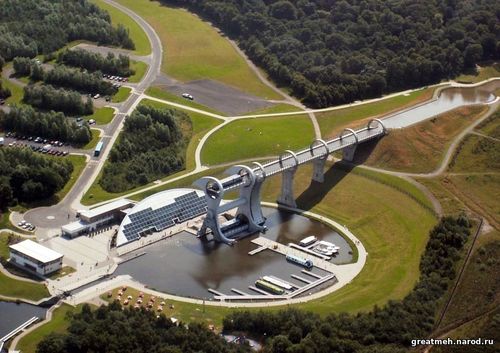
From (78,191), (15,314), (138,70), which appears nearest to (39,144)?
(78,191)

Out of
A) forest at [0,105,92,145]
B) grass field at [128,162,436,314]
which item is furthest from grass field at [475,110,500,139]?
forest at [0,105,92,145]

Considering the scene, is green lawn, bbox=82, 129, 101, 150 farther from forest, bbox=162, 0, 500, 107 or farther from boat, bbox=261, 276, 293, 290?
boat, bbox=261, 276, 293, 290

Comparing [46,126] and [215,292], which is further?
[46,126]

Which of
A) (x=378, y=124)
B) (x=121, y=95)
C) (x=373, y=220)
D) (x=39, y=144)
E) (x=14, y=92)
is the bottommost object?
(x=373, y=220)

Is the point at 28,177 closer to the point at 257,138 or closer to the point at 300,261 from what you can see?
the point at 257,138

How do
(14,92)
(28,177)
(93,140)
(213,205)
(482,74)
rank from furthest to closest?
(482,74)
(14,92)
(93,140)
(28,177)
(213,205)

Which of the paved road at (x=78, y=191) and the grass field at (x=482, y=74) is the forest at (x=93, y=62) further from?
the grass field at (x=482, y=74)

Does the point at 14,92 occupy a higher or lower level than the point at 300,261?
higher
